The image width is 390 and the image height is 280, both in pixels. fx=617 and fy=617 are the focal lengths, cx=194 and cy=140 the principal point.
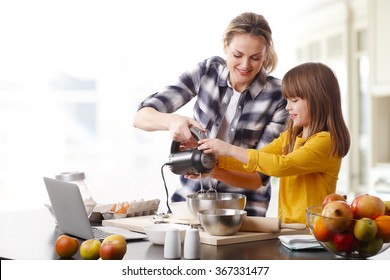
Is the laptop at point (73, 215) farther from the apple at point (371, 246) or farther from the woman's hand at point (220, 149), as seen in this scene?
the apple at point (371, 246)

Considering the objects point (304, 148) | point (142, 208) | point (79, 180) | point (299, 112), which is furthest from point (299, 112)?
point (79, 180)

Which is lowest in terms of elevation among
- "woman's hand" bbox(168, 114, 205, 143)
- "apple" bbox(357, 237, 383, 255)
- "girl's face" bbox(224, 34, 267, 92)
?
"apple" bbox(357, 237, 383, 255)

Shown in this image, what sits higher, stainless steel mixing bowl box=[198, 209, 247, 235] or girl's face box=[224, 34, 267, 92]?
girl's face box=[224, 34, 267, 92]

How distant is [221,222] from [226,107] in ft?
3.25

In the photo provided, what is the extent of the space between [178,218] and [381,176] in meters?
3.07

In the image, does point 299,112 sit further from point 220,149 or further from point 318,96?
point 220,149

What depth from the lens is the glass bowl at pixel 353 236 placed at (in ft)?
4.68

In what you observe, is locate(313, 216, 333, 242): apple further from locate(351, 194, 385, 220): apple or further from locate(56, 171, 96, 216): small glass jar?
locate(56, 171, 96, 216): small glass jar

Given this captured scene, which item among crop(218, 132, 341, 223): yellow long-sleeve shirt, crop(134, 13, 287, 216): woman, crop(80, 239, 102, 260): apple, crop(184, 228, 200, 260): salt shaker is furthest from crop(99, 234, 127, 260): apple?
crop(134, 13, 287, 216): woman

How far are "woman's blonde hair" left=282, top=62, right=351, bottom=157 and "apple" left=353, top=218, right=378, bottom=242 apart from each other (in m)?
0.80

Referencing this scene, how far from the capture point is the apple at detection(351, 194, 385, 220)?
1461 millimetres

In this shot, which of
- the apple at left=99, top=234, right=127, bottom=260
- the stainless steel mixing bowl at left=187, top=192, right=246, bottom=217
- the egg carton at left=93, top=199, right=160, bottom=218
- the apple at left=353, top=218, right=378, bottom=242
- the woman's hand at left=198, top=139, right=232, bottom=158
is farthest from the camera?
the egg carton at left=93, top=199, right=160, bottom=218

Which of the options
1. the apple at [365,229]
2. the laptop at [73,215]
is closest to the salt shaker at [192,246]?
the laptop at [73,215]

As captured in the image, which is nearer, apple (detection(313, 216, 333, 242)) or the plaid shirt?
apple (detection(313, 216, 333, 242))
